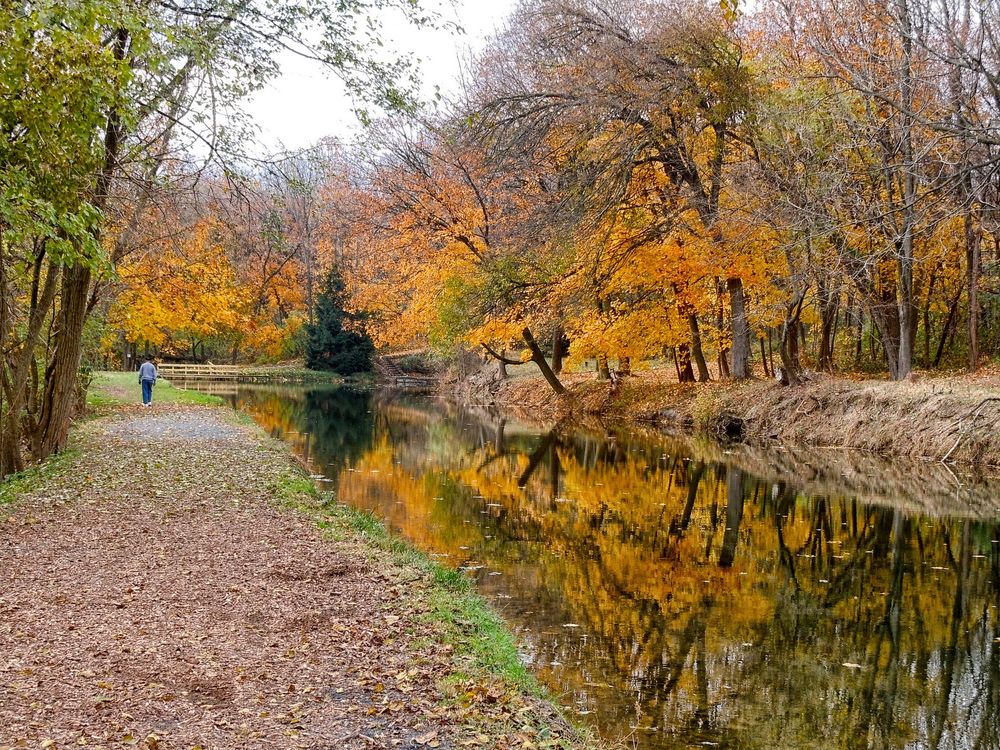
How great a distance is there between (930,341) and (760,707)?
2308cm

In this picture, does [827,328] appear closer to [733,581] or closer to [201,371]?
[733,581]

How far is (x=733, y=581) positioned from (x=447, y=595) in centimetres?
346

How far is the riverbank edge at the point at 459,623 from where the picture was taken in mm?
4965

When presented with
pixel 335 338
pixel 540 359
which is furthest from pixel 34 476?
pixel 335 338

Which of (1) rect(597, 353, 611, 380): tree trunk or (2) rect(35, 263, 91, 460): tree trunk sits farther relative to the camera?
(1) rect(597, 353, 611, 380): tree trunk

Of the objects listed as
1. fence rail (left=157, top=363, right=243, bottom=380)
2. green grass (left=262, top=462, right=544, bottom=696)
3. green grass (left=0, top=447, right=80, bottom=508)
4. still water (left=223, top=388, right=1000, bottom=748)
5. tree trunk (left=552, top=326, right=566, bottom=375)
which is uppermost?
tree trunk (left=552, top=326, right=566, bottom=375)

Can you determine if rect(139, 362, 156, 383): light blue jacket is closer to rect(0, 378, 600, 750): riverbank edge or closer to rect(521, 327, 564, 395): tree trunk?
rect(521, 327, 564, 395): tree trunk

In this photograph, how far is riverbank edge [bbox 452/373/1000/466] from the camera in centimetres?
1727

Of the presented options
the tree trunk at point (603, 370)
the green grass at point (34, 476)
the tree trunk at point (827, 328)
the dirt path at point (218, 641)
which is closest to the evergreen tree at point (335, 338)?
the tree trunk at point (603, 370)

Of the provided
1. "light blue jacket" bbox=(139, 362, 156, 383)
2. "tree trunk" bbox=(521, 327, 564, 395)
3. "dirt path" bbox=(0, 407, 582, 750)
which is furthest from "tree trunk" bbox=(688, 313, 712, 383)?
"dirt path" bbox=(0, 407, 582, 750)

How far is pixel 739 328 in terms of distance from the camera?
24125 millimetres

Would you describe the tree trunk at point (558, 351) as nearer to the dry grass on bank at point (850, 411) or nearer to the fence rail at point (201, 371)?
the dry grass on bank at point (850, 411)

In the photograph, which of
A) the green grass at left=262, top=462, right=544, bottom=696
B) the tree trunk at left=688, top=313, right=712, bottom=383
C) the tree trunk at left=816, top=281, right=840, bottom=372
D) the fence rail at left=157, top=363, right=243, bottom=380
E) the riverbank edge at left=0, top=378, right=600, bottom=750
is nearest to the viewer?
the riverbank edge at left=0, top=378, right=600, bottom=750

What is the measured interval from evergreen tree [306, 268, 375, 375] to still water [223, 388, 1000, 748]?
37936mm
